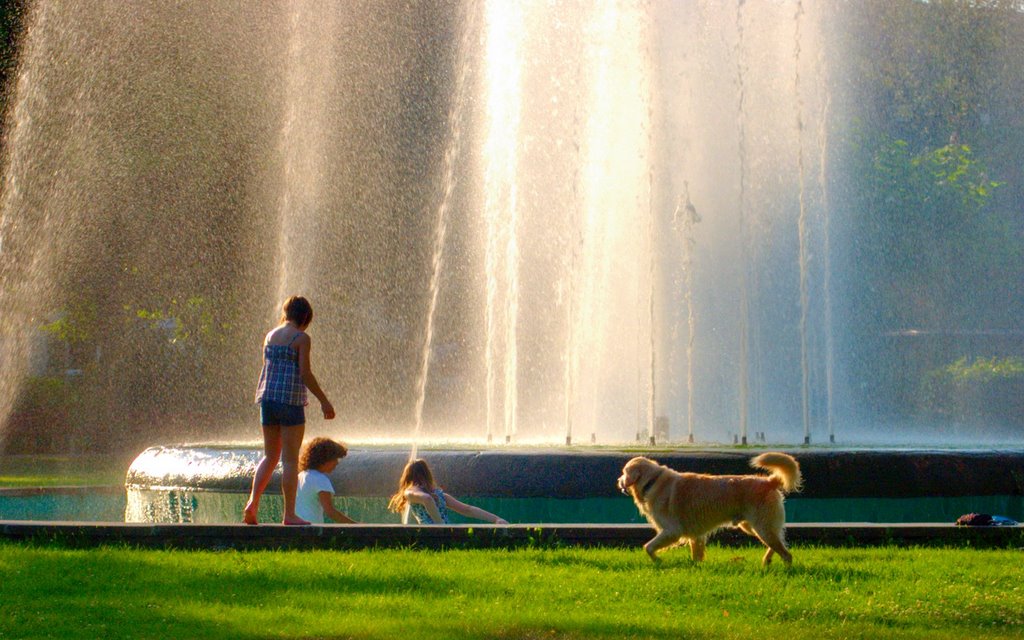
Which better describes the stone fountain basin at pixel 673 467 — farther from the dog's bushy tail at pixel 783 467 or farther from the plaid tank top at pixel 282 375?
the dog's bushy tail at pixel 783 467

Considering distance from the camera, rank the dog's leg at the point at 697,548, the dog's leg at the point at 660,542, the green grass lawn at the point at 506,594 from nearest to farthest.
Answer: the green grass lawn at the point at 506,594, the dog's leg at the point at 660,542, the dog's leg at the point at 697,548

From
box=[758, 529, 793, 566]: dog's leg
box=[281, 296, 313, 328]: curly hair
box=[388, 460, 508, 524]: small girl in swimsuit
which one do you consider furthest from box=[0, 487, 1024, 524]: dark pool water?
box=[758, 529, 793, 566]: dog's leg

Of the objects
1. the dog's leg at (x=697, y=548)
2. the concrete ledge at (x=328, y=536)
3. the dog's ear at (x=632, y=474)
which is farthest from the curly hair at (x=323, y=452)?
the dog's leg at (x=697, y=548)

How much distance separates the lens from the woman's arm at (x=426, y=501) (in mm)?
7531

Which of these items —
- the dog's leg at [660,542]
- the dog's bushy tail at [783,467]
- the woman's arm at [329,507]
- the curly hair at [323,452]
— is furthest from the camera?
the curly hair at [323,452]

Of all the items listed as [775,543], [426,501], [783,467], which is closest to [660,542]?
[775,543]

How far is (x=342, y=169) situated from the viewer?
77.0ft

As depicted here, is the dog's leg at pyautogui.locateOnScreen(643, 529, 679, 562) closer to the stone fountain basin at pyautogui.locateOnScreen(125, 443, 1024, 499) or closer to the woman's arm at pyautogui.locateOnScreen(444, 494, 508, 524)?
the woman's arm at pyautogui.locateOnScreen(444, 494, 508, 524)

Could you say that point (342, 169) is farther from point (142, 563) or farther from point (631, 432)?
point (142, 563)

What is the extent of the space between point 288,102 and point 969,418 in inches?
644

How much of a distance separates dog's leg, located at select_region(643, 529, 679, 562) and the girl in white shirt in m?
2.14

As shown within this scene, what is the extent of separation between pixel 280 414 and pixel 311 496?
28.1 inches

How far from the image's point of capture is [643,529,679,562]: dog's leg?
639 cm

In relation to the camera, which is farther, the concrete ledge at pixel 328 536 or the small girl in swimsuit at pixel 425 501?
the small girl in swimsuit at pixel 425 501
